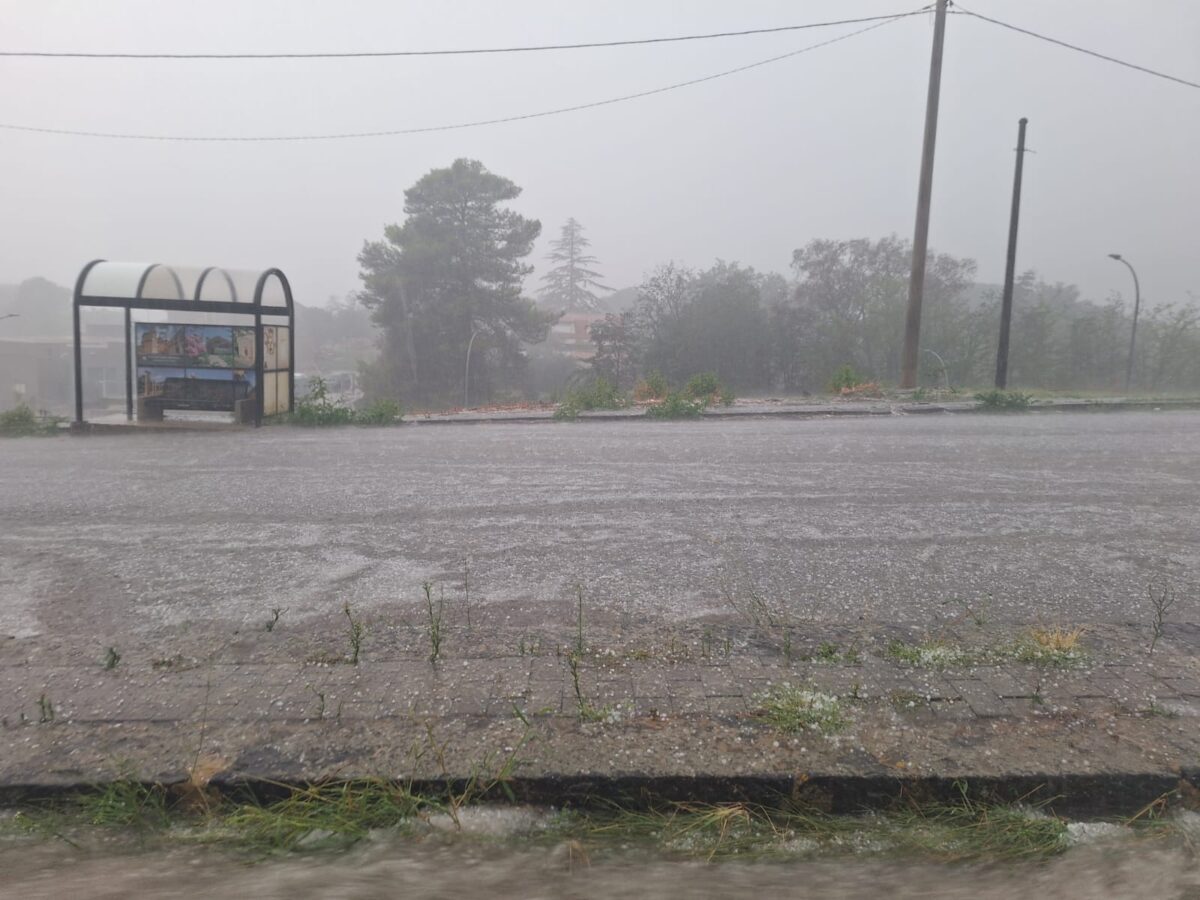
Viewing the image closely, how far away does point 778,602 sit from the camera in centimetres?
477

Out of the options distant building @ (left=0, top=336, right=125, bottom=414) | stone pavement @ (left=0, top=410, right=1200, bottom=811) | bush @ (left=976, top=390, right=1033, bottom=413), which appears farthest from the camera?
distant building @ (left=0, top=336, right=125, bottom=414)

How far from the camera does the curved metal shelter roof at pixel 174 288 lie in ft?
47.4

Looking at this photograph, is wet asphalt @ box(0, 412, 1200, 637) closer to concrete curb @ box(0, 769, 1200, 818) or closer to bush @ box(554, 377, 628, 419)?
concrete curb @ box(0, 769, 1200, 818)

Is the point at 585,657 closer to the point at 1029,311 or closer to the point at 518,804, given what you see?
the point at 518,804

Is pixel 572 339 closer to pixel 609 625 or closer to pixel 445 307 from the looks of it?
pixel 445 307

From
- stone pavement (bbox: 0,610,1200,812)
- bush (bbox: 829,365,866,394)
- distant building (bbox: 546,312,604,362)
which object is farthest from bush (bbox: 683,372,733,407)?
distant building (bbox: 546,312,604,362)

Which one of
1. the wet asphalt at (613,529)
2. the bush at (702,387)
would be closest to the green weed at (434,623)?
the wet asphalt at (613,529)

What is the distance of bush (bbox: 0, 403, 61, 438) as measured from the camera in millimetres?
14141

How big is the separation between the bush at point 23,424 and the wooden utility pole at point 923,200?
17693 mm

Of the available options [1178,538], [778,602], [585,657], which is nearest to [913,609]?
[778,602]

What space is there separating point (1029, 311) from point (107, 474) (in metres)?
35.4

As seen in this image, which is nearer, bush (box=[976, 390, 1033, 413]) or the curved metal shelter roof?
the curved metal shelter roof

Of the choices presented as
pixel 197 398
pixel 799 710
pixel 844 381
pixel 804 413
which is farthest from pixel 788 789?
pixel 844 381

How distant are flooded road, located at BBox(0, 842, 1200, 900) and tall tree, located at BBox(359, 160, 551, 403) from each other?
37027 mm
